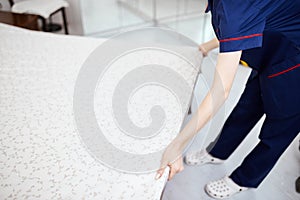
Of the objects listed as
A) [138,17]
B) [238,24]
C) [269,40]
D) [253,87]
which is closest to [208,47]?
[253,87]

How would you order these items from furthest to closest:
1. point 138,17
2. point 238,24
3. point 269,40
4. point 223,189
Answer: point 138,17 < point 223,189 < point 269,40 < point 238,24

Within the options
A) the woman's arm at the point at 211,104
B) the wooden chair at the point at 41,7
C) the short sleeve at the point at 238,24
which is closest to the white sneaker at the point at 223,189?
the woman's arm at the point at 211,104

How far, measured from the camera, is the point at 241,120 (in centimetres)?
150

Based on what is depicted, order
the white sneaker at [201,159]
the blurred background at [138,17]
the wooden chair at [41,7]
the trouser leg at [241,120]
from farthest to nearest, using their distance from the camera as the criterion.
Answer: the blurred background at [138,17]
the wooden chair at [41,7]
the white sneaker at [201,159]
the trouser leg at [241,120]

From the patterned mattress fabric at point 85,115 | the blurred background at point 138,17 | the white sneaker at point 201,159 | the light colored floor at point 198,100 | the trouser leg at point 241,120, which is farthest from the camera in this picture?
the blurred background at point 138,17

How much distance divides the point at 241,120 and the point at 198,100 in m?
0.63

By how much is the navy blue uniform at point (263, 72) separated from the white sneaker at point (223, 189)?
0.12 ft

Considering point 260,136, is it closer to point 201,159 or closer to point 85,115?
point 201,159

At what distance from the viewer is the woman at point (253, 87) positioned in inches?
32.9

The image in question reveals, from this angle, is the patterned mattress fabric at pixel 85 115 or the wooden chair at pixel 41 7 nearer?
the patterned mattress fabric at pixel 85 115

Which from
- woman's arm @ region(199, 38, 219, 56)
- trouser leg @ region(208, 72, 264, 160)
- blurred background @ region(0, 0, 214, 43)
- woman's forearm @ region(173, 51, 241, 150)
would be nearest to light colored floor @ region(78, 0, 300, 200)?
blurred background @ region(0, 0, 214, 43)

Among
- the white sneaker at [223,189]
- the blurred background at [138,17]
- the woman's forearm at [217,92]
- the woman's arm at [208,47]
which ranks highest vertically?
the woman's forearm at [217,92]

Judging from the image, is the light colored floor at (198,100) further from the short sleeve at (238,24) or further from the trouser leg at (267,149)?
the short sleeve at (238,24)

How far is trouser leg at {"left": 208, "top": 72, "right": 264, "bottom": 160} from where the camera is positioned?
4.52ft
